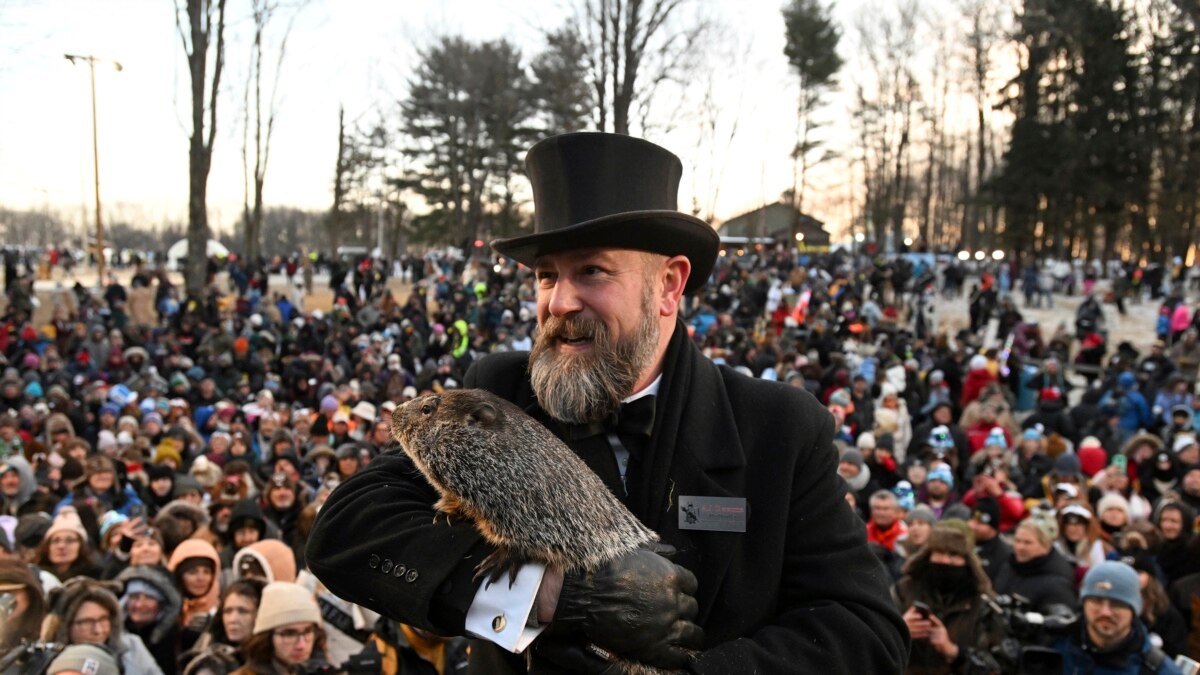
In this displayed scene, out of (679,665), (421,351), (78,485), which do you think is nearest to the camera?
(679,665)

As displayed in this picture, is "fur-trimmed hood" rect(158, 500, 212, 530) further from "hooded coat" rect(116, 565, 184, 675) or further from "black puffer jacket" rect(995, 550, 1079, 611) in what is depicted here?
"black puffer jacket" rect(995, 550, 1079, 611)

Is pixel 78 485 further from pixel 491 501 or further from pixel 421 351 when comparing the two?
pixel 421 351

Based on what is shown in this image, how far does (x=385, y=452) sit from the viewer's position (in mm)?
2207

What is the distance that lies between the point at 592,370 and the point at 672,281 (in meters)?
0.32

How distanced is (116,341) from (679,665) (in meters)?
17.2

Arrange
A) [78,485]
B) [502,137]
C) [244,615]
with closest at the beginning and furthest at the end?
[244,615], [78,485], [502,137]

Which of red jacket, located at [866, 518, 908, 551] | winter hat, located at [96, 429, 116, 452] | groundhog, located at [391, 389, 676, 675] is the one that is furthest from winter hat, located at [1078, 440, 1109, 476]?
winter hat, located at [96, 429, 116, 452]

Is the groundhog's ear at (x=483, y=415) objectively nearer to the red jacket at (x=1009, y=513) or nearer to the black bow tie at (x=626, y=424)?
the black bow tie at (x=626, y=424)

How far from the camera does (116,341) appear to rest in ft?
53.2

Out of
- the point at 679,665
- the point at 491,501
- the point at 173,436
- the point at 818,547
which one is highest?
the point at 491,501

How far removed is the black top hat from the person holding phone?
11.8 feet

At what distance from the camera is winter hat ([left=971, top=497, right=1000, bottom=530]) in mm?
6605

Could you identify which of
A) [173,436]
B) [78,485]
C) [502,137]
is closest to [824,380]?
[173,436]

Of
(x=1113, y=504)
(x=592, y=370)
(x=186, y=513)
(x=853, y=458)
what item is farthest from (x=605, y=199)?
(x=853, y=458)
